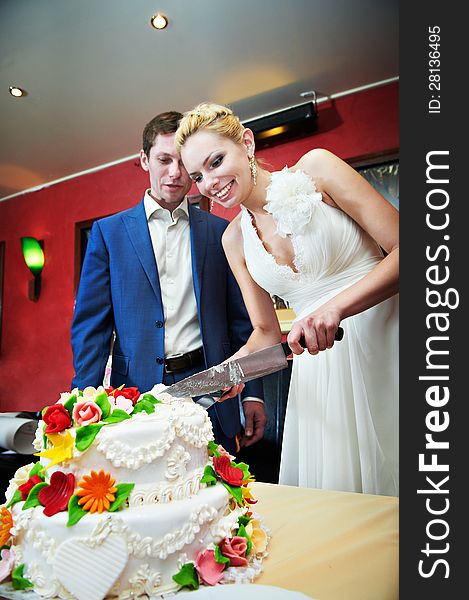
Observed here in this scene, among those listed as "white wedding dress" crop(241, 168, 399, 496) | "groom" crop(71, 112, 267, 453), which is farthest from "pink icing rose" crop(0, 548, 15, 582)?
"white wedding dress" crop(241, 168, 399, 496)

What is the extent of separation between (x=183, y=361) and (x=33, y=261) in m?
0.36

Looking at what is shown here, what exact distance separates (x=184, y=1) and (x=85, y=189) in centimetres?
38

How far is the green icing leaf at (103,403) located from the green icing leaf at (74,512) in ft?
0.27

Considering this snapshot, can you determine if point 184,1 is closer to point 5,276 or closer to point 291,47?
point 291,47

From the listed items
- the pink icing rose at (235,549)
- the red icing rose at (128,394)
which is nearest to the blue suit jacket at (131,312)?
the red icing rose at (128,394)

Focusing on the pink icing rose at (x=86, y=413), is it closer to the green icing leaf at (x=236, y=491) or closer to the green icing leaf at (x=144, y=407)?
the green icing leaf at (x=144, y=407)

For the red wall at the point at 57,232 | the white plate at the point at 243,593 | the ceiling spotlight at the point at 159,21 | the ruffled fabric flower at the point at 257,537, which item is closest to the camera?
the white plate at the point at 243,593

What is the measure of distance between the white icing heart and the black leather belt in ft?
1.21

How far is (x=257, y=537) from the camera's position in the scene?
499mm

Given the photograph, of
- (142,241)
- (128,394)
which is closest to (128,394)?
(128,394)

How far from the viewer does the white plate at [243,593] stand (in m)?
0.38

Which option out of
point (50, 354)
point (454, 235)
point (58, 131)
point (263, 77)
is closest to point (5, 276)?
point (50, 354)

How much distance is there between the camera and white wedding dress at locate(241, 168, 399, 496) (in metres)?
0.70

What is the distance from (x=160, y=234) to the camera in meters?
0.83
